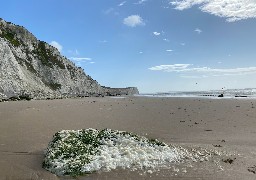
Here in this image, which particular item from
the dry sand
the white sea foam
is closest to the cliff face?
the dry sand

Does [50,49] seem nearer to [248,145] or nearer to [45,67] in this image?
[45,67]

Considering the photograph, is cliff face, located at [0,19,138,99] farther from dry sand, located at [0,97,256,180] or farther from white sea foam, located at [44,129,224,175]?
white sea foam, located at [44,129,224,175]

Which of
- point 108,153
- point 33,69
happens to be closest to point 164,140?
point 108,153

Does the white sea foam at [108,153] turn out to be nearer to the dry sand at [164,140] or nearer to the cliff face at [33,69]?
the dry sand at [164,140]

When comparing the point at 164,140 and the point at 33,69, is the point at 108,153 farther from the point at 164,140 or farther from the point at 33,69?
the point at 33,69

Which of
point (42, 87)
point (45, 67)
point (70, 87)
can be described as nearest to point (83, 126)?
point (42, 87)

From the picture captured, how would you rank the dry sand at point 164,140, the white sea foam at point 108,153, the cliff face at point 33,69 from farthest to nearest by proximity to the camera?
the cliff face at point 33,69 → the white sea foam at point 108,153 → the dry sand at point 164,140

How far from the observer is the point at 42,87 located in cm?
7062

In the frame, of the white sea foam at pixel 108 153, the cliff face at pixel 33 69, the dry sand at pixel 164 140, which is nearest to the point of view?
the dry sand at pixel 164 140

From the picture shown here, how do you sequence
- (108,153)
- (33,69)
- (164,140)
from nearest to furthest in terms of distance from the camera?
(108,153) → (164,140) → (33,69)

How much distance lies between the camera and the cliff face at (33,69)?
189 ft

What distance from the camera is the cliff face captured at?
57.7 meters

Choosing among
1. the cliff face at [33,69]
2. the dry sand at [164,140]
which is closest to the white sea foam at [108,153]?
the dry sand at [164,140]

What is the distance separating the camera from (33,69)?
256ft
